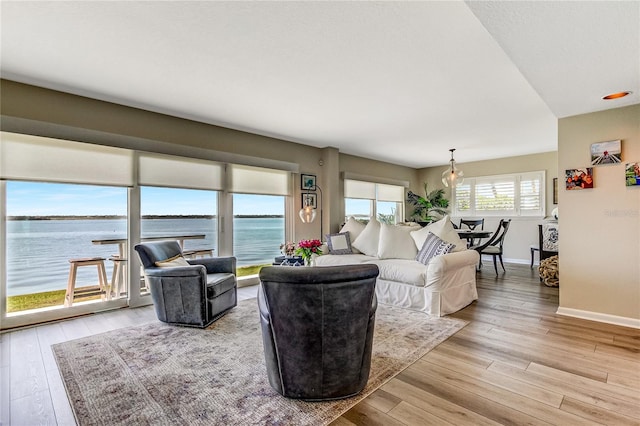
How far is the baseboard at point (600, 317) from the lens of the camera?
308cm

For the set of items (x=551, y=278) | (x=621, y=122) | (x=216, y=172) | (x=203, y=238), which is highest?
(x=621, y=122)

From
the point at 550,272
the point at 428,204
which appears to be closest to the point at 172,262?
the point at 550,272

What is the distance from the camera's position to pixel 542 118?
13.8 feet

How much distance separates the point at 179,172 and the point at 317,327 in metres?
3.36

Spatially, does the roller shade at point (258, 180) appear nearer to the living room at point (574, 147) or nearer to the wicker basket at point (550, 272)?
the living room at point (574, 147)

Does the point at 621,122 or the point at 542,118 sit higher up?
the point at 542,118

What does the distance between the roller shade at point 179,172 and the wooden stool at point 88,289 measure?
1.08 metres

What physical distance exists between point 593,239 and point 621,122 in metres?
1.22

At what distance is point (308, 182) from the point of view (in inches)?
226

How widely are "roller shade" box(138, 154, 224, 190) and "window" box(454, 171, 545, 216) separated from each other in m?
6.13

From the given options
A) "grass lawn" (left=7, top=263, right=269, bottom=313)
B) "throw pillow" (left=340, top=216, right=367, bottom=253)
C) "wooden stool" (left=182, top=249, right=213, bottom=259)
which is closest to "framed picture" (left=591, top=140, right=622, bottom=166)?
"throw pillow" (left=340, top=216, right=367, bottom=253)

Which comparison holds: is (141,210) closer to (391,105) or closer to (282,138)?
(282,138)

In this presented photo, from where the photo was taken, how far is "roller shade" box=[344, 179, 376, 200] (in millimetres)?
→ 6645

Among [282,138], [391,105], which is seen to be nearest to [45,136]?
[282,138]
